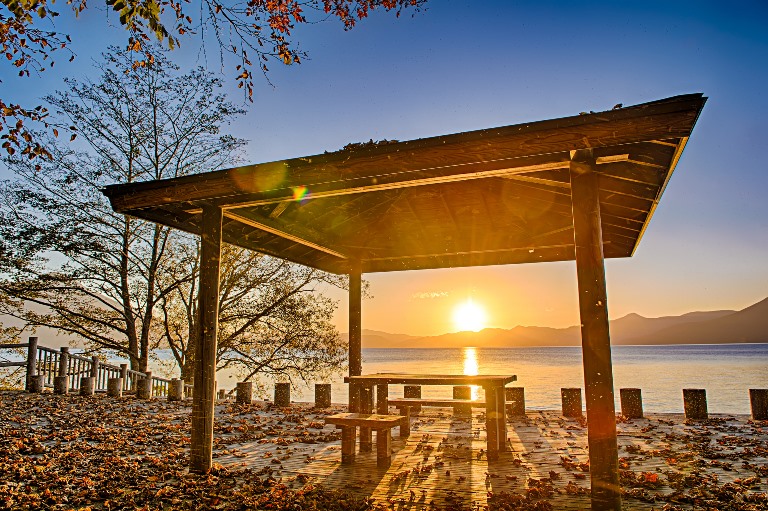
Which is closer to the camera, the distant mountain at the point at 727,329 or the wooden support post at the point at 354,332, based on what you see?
the wooden support post at the point at 354,332

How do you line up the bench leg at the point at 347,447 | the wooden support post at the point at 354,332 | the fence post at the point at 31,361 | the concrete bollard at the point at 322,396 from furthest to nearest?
the fence post at the point at 31,361, the concrete bollard at the point at 322,396, the wooden support post at the point at 354,332, the bench leg at the point at 347,447

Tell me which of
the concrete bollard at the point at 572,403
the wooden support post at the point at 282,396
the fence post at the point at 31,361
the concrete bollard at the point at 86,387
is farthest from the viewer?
the fence post at the point at 31,361

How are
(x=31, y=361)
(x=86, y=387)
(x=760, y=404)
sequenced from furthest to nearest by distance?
1. (x=31, y=361)
2. (x=86, y=387)
3. (x=760, y=404)

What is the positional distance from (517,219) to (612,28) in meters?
3.47

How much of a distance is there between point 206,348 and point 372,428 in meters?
2.37

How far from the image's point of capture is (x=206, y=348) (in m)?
6.30

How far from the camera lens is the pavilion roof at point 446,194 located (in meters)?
4.73

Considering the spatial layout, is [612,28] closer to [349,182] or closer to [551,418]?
[349,182]

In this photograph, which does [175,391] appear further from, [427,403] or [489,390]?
[489,390]

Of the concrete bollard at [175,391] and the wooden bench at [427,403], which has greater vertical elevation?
the wooden bench at [427,403]

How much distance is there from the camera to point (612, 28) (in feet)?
21.3

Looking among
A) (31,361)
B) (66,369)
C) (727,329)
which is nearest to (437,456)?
(66,369)

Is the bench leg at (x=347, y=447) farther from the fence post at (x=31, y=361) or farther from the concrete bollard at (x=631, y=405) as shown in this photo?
the fence post at (x=31, y=361)

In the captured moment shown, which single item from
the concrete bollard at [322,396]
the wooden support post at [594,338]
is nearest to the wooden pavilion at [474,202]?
the wooden support post at [594,338]
